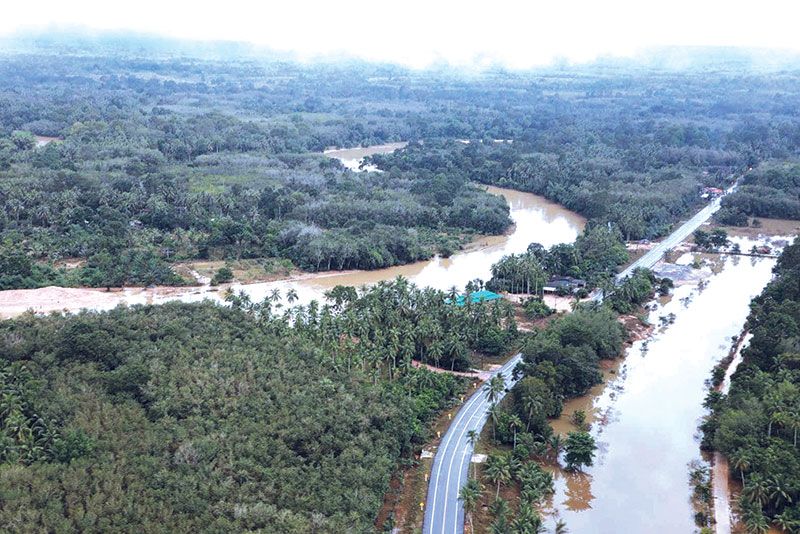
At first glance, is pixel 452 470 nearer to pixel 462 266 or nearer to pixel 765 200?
pixel 462 266

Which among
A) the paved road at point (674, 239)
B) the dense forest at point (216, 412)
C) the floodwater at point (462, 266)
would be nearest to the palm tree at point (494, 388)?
the dense forest at point (216, 412)

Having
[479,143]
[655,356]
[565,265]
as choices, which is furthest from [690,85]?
[655,356]

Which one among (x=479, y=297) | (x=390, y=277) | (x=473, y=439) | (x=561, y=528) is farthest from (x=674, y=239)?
(x=561, y=528)

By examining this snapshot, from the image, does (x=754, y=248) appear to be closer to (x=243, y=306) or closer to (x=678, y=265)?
(x=678, y=265)

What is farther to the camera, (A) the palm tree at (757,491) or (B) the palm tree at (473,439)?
(B) the palm tree at (473,439)

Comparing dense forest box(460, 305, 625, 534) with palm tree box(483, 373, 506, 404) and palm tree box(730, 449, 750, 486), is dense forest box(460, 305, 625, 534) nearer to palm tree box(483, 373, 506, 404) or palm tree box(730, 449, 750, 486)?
palm tree box(483, 373, 506, 404)

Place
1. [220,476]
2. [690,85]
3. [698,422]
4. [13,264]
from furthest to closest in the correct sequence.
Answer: [690,85] < [13,264] < [698,422] < [220,476]

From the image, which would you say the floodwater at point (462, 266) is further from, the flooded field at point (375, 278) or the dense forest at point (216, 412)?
the dense forest at point (216, 412)
